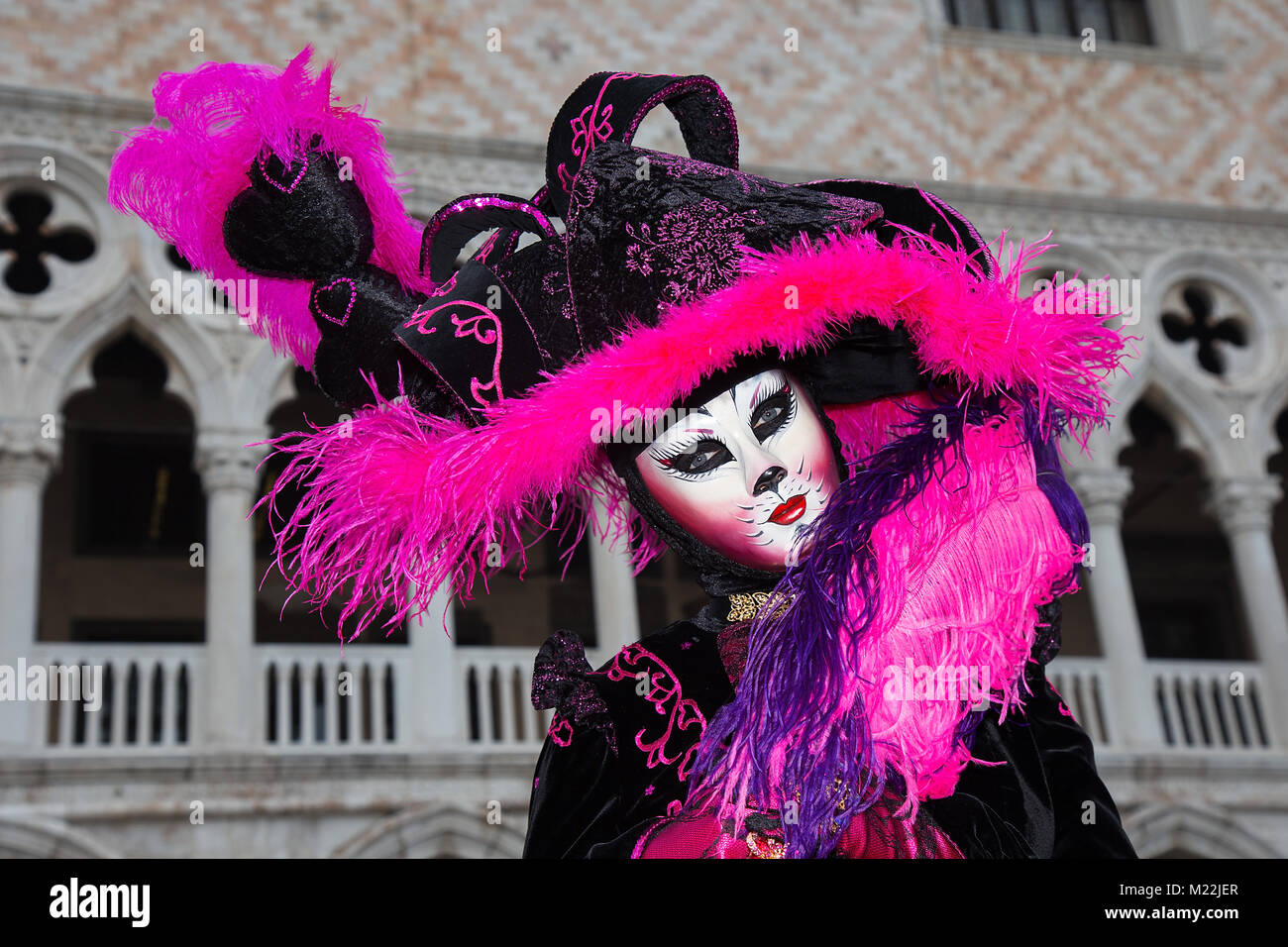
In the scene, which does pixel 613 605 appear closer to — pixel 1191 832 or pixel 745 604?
pixel 1191 832

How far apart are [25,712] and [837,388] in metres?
4.25

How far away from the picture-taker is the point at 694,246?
1.55m

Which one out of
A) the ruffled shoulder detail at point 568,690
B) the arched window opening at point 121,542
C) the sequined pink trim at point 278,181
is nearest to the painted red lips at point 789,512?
the ruffled shoulder detail at point 568,690

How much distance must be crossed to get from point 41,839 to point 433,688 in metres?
1.45

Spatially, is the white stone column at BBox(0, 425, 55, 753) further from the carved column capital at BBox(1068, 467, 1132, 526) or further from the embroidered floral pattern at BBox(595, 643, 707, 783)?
the carved column capital at BBox(1068, 467, 1132, 526)

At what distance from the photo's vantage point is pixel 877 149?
6.98 metres

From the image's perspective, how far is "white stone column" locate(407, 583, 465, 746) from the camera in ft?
18.3

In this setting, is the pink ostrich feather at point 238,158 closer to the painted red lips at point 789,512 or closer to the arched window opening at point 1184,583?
the painted red lips at point 789,512

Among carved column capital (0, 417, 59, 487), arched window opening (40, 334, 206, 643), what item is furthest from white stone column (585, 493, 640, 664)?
arched window opening (40, 334, 206, 643)

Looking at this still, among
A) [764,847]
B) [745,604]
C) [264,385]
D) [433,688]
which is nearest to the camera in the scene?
[764,847]

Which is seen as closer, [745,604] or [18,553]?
[745,604]

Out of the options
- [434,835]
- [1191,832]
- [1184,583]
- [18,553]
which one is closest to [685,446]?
[434,835]
